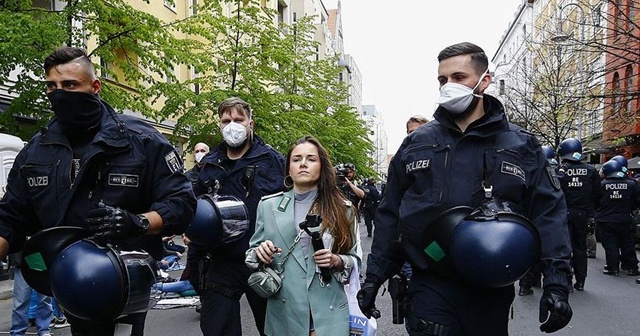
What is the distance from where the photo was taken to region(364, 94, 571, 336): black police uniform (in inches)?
114

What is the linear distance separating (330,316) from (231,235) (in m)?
1.07

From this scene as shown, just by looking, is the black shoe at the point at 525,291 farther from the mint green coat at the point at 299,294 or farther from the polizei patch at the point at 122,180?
the polizei patch at the point at 122,180

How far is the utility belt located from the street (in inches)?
84.7

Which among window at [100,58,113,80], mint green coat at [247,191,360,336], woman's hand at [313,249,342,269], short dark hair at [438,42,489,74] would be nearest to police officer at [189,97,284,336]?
mint green coat at [247,191,360,336]

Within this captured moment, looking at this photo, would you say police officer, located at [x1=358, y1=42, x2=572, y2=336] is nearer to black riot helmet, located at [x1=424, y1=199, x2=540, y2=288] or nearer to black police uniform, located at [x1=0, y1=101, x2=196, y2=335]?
black riot helmet, located at [x1=424, y1=199, x2=540, y2=288]

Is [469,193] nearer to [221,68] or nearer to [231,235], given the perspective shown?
[231,235]

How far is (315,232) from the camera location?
11.3 feet

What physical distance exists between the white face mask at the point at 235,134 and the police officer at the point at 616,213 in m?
7.96

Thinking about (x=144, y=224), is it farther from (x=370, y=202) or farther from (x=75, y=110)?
(x=370, y=202)

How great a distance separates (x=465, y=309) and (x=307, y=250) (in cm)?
107

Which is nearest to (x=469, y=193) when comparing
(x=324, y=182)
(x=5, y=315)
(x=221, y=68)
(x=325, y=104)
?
(x=324, y=182)

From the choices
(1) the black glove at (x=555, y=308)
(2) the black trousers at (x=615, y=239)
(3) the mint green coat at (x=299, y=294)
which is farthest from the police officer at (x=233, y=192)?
(2) the black trousers at (x=615, y=239)

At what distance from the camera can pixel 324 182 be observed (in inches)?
150

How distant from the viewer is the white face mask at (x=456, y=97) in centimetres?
310
